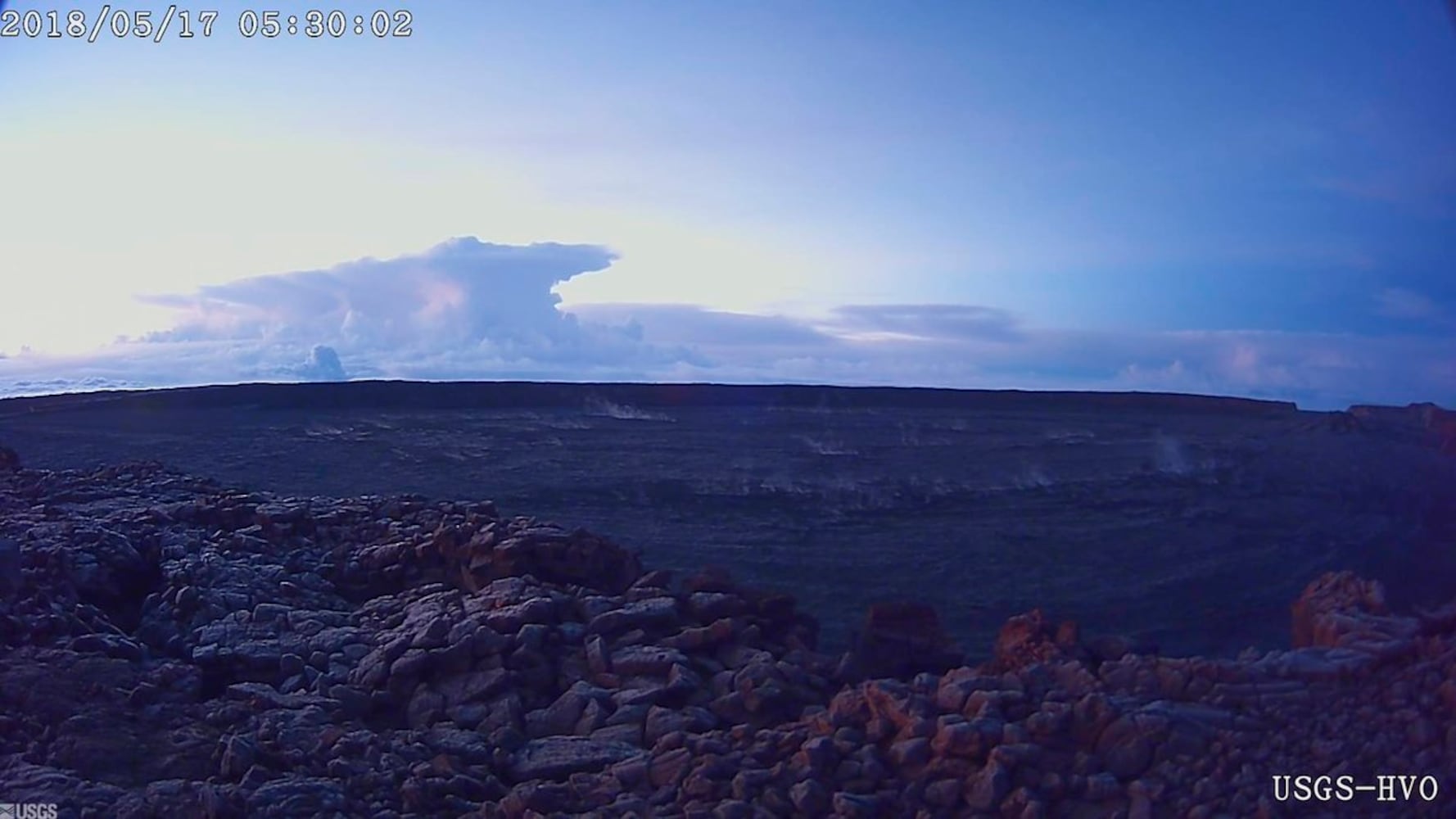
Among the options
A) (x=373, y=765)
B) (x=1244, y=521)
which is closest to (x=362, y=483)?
(x=1244, y=521)

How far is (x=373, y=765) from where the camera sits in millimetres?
5883

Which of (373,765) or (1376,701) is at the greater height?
(1376,701)

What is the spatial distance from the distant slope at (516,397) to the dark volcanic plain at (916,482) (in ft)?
0.44

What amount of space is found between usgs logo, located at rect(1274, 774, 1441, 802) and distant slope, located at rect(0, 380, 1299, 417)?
892 inches

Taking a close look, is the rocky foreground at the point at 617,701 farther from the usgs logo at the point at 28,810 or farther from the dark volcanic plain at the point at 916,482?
the dark volcanic plain at the point at 916,482

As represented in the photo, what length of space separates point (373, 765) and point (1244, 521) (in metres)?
10.6

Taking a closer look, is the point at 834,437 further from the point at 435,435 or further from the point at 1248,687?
the point at 1248,687

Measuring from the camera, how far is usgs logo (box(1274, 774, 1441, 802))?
4.87 metres

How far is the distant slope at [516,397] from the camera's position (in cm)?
2847

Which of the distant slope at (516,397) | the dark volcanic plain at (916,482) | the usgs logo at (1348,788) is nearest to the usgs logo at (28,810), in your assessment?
the usgs logo at (1348,788)

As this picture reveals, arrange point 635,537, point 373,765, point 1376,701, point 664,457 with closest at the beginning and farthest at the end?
1. point 1376,701
2. point 373,765
3. point 635,537
4. point 664,457

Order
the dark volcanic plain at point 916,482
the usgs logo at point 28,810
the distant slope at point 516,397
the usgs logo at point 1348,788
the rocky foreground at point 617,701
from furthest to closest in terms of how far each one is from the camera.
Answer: the distant slope at point 516,397
the dark volcanic plain at point 916,482
the usgs logo at point 28,810
the rocky foreground at point 617,701
the usgs logo at point 1348,788

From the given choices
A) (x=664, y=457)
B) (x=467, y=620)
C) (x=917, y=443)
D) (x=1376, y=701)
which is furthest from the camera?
(x=917, y=443)

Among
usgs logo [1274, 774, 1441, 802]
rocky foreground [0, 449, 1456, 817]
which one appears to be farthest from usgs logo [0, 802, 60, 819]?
usgs logo [1274, 774, 1441, 802]
